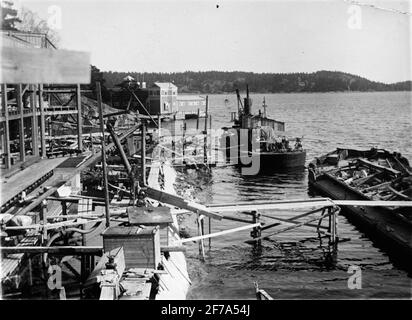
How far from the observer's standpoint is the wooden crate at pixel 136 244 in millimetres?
11391

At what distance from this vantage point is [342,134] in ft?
326

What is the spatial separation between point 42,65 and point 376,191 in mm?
31210

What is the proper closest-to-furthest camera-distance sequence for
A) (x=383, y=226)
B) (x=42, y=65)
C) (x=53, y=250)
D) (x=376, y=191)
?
(x=42, y=65) → (x=53, y=250) → (x=383, y=226) → (x=376, y=191)

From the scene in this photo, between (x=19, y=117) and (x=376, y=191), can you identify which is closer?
(x=19, y=117)

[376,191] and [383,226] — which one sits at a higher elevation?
[376,191]

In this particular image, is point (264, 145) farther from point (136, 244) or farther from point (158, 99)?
point (158, 99)

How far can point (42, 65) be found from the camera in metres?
2.77

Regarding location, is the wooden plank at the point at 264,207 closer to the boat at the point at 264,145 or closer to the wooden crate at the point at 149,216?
the wooden crate at the point at 149,216

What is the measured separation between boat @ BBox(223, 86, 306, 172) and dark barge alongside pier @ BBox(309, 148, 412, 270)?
5.98 metres

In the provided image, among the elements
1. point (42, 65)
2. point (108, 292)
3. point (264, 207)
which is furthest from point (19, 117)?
point (42, 65)

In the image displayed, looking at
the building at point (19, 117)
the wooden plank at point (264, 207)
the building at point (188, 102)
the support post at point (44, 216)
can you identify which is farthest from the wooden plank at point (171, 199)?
the building at point (188, 102)

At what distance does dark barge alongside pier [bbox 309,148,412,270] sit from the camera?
24.3m

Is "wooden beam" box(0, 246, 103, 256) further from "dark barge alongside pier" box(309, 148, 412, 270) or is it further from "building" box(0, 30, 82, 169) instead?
"dark barge alongside pier" box(309, 148, 412, 270)

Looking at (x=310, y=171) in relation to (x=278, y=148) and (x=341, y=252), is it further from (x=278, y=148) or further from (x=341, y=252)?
(x=341, y=252)
